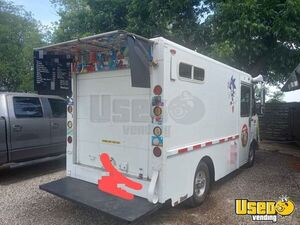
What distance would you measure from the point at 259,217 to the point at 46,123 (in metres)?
5.07

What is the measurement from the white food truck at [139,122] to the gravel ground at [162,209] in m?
0.38

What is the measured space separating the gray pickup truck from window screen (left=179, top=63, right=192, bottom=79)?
3.96m

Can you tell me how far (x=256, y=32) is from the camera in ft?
32.9

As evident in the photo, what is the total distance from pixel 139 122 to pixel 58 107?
3.93 meters

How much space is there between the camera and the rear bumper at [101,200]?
376cm

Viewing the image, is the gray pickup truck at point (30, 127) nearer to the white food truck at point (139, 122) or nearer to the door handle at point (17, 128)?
the door handle at point (17, 128)

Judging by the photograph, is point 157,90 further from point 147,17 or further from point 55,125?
point 147,17

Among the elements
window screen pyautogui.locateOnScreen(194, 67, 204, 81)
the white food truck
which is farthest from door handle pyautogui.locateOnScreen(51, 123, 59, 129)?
window screen pyautogui.locateOnScreen(194, 67, 204, 81)

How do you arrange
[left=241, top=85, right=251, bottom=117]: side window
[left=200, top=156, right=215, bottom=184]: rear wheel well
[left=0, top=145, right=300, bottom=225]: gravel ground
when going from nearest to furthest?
[left=0, top=145, right=300, bottom=225]: gravel ground
[left=200, top=156, right=215, bottom=184]: rear wheel well
[left=241, top=85, right=251, bottom=117]: side window

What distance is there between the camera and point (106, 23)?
12797 millimetres

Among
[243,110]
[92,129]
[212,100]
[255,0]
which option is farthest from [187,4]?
[92,129]

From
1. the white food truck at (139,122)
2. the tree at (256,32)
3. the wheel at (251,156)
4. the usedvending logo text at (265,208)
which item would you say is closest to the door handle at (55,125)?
the white food truck at (139,122)

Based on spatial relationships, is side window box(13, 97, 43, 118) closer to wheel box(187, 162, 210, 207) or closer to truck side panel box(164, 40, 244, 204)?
truck side panel box(164, 40, 244, 204)

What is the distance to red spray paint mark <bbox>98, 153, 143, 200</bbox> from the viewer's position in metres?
4.35
